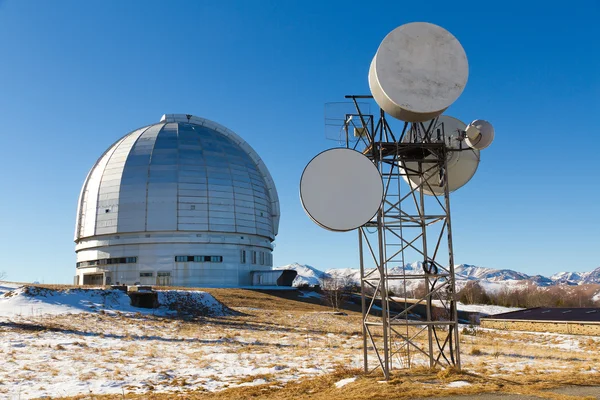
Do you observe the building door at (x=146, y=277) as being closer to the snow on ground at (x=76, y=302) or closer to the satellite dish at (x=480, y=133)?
the snow on ground at (x=76, y=302)

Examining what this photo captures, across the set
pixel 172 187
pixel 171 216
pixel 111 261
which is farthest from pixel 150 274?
pixel 172 187

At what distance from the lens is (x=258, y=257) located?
225 feet

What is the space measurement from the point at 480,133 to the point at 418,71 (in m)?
2.99

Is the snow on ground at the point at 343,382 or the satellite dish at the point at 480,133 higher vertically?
the satellite dish at the point at 480,133

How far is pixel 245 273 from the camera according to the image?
216 ft

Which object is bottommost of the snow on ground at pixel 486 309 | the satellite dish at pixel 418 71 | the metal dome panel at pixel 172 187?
the snow on ground at pixel 486 309

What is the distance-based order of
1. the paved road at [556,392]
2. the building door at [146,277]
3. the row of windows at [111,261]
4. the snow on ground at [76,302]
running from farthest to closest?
the row of windows at [111,261] → the building door at [146,277] → the snow on ground at [76,302] → the paved road at [556,392]

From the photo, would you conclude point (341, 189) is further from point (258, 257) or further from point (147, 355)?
point (258, 257)

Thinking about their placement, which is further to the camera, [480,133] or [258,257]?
[258,257]

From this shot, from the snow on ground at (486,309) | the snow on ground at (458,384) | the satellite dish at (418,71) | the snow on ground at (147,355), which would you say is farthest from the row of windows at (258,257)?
the snow on ground at (458,384)

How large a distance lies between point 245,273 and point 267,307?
2192 centimetres

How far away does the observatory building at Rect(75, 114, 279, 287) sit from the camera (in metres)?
61.7

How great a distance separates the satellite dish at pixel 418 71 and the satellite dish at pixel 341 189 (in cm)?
187

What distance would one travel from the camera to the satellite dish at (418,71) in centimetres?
1454
